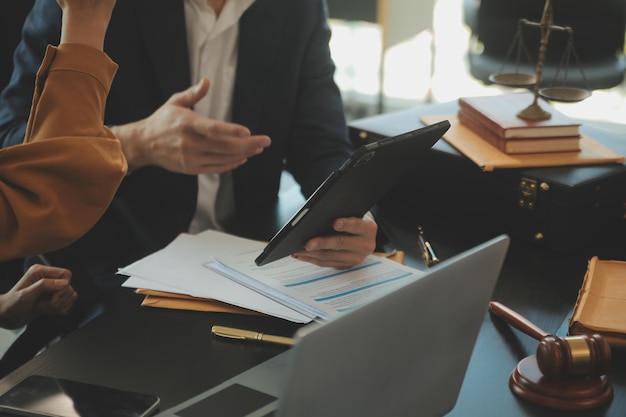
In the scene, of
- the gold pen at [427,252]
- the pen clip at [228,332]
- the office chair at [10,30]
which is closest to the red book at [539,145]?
the gold pen at [427,252]

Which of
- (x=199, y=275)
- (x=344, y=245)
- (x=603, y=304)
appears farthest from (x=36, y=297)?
(x=603, y=304)

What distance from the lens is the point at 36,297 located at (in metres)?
1.16

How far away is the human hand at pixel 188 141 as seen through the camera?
1.22m

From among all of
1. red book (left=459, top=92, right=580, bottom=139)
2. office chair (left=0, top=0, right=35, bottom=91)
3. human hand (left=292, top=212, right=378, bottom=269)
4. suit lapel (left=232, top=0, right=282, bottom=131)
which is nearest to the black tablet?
A: human hand (left=292, top=212, right=378, bottom=269)

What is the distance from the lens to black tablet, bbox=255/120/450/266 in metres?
0.97

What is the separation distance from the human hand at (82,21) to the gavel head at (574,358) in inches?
25.3

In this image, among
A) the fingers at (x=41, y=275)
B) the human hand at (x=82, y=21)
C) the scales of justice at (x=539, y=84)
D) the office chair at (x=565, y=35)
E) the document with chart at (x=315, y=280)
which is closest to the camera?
the human hand at (x=82, y=21)

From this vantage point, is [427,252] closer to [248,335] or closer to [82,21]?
[248,335]

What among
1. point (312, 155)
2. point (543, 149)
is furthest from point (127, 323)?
point (543, 149)

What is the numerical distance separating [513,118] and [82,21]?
78 centimetres

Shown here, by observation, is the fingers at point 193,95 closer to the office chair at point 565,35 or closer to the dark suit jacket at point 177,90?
the dark suit jacket at point 177,90

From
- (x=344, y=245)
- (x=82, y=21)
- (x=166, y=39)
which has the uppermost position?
(x=82, y=21)

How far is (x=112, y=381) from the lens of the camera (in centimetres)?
90

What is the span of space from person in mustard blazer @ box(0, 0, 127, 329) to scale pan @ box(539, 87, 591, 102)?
75 centimetres
